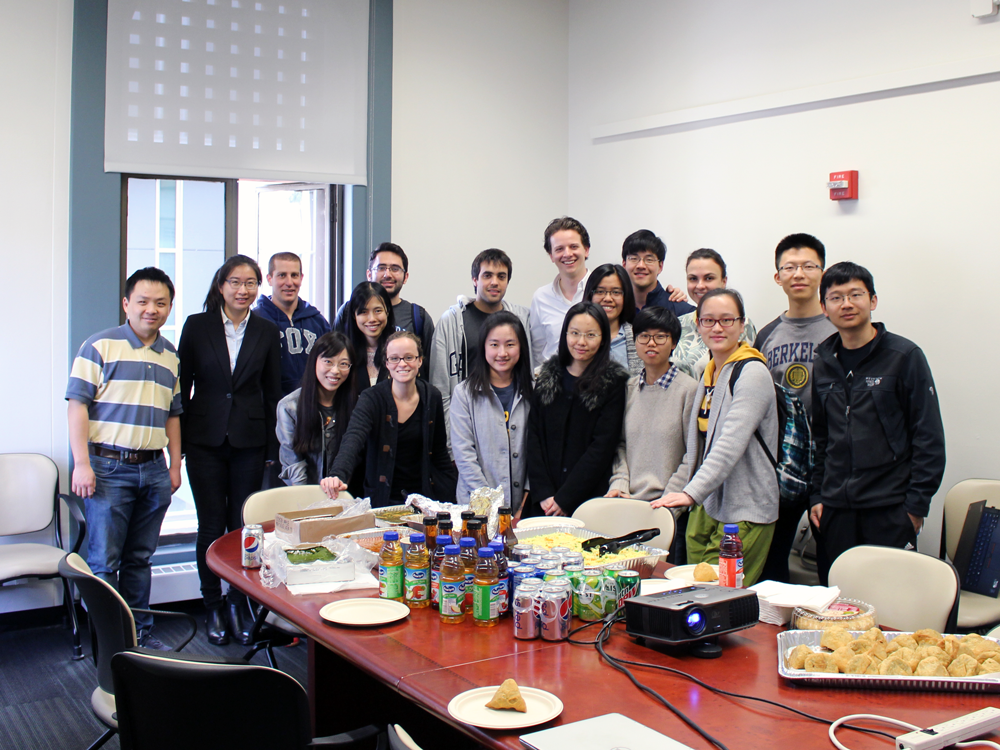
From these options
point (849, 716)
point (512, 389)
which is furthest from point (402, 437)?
point (849, 716)

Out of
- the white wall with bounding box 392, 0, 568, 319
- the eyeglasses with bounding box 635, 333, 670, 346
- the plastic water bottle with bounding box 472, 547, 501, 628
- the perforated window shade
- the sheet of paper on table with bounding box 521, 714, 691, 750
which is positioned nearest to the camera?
the sheet of paper on table with bounding box 521, 714, 691, 750

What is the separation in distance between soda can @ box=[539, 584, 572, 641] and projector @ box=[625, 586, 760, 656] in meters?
0.14

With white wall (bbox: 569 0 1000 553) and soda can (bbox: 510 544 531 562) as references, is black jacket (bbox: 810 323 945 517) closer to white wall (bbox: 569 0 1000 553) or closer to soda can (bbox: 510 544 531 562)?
white wall (bbox: 569 0 1000 553)

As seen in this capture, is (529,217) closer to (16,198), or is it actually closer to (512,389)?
(512,389)

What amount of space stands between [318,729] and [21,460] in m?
2.54

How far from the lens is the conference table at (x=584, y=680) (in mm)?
1473

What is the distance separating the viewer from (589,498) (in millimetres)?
3311

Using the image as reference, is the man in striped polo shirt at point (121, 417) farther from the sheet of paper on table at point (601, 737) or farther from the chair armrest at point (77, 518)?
the sheet of paper on table at point (601, 737)

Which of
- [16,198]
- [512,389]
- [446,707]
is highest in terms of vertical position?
[16,198]

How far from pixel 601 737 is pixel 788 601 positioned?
82 centimetres

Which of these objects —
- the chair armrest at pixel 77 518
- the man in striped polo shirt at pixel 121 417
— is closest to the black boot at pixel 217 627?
the man in striped polo shirt at pixel 121 417

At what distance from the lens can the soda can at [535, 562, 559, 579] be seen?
2.07 meters

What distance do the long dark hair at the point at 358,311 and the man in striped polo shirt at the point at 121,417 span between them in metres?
0.79

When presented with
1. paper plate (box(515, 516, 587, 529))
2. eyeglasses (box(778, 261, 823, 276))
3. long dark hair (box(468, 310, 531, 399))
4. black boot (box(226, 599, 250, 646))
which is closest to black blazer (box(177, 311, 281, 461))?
black boot (box(226, 599, 250, 646))
